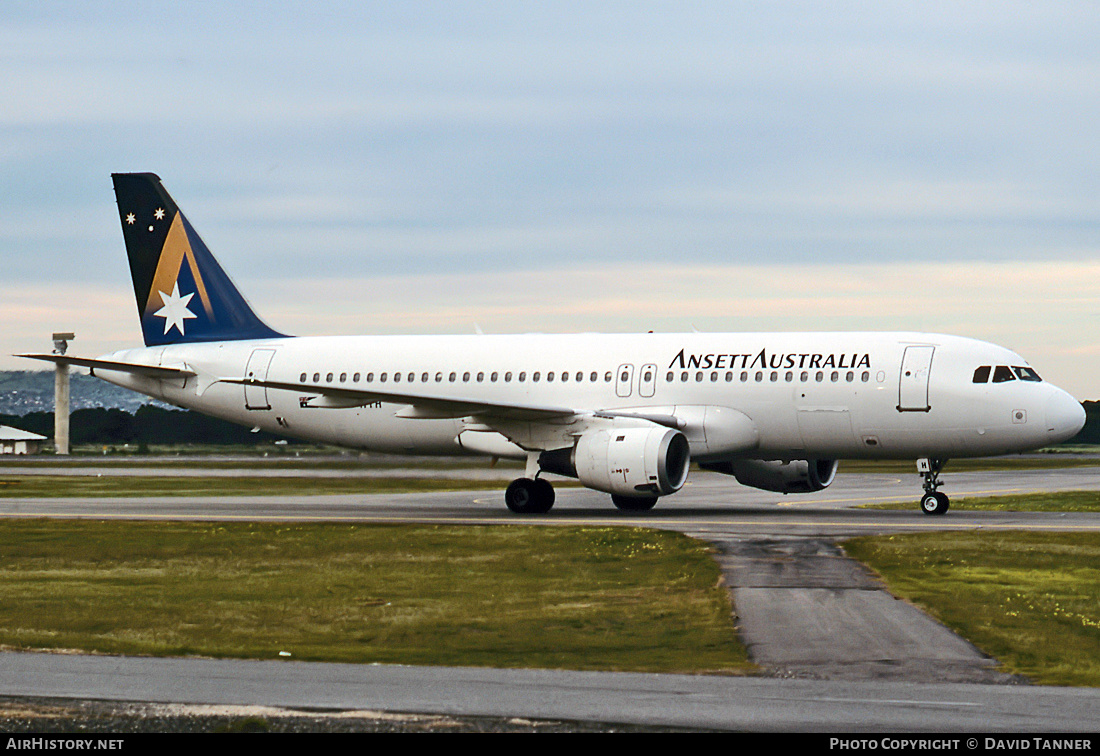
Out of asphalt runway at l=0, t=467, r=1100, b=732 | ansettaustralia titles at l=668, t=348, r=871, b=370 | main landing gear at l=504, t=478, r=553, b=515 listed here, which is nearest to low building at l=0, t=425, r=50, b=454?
main landing gear at l=504, t=478, r=553, b=515

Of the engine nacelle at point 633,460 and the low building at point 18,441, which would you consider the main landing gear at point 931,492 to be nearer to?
the engine nacelle at point 633,460

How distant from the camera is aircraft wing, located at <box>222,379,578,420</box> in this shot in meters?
31.9

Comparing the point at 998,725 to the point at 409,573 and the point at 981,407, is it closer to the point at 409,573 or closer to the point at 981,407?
the point at 409,573

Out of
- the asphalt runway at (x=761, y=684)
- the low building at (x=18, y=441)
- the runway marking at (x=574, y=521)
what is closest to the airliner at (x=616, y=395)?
the runway marking at (x=574, y=521)

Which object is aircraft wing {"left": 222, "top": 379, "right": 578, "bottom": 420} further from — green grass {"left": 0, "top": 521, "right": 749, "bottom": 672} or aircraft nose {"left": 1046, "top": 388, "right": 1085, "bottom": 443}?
aircraft nose {"left": 1046, "top": 388, "right": 1085, "bottom": 443}

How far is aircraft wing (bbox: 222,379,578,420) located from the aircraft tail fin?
719 centimetres

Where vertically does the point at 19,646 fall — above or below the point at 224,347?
below

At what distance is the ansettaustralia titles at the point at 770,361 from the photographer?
31781mm

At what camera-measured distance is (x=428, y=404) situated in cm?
3241

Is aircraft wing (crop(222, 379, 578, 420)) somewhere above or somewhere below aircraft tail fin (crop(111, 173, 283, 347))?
below

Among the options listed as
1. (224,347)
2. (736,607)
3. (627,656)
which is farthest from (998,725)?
(224,347)

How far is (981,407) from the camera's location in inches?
1209

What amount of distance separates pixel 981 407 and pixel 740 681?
840 inches

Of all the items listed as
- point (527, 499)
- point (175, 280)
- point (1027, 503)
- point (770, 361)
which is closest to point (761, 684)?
point (770, 361)
